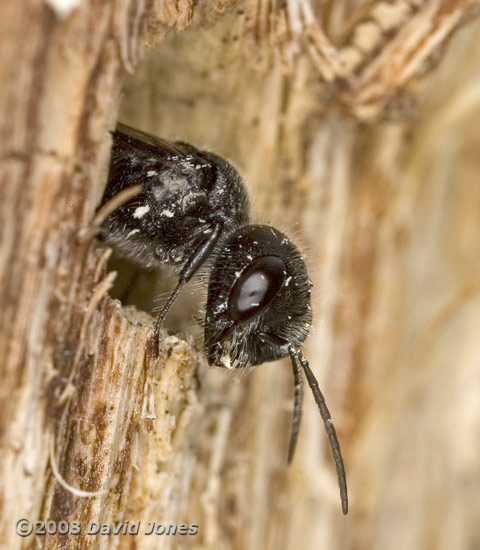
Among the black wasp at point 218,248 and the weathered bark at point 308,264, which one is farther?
the black wasp at point 218,248

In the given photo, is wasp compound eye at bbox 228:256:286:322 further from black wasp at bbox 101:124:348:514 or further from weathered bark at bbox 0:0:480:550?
weathered bark at bbox 0:0:480:550

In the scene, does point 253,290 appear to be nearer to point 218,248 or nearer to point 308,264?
point 218,248

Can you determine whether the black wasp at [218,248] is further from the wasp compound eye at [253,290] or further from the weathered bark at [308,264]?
the weathered bark at [308,264]

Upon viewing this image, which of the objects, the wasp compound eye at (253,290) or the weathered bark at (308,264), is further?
the wasp compound eye at (253,290)

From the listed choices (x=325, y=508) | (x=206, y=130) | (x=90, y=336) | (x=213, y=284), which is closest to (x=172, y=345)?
(x=213, y=284)

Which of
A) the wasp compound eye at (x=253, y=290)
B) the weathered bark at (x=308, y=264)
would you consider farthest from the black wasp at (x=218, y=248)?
the weathered bark at (x=308, y=264)
